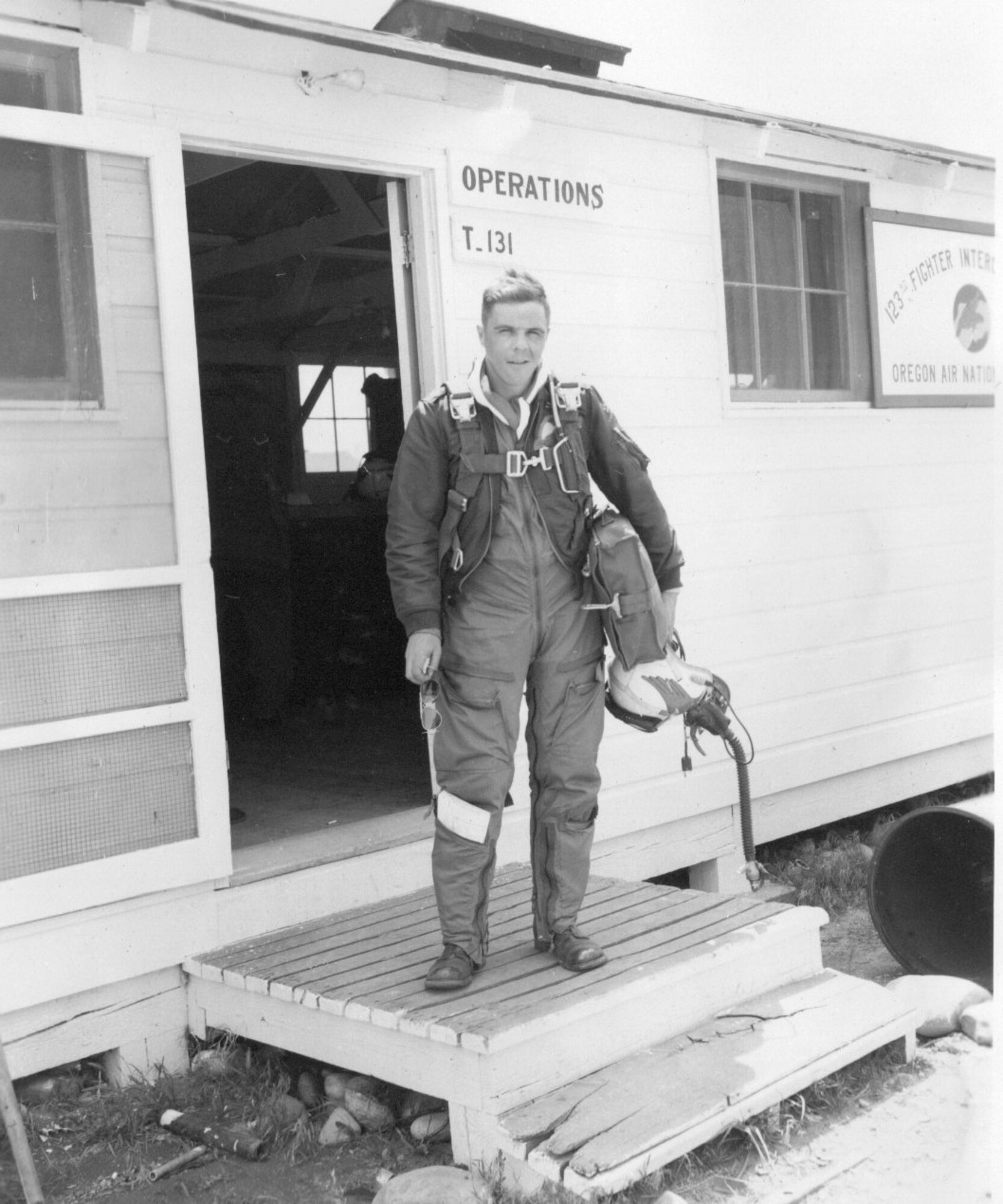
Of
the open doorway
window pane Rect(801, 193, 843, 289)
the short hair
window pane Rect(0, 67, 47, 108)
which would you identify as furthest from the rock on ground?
window pane Rect(801, 193, 843, 289)

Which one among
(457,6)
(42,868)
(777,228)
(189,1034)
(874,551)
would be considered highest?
(457,6)

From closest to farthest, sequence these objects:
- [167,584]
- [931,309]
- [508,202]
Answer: [167,584]
[508,202]
[931,309]

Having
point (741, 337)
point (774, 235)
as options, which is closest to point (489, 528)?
point (741, 337)

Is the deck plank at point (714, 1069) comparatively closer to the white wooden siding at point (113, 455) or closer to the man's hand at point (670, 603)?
the man's hand at point (670, 603)

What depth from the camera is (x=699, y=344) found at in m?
5.62

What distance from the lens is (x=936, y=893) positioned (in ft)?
16.3

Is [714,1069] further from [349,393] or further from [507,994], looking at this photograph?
[349,393]

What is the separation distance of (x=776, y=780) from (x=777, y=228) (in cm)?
248

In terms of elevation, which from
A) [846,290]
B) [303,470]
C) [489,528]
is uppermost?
[846,290]

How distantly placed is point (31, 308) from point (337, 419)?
6.24m

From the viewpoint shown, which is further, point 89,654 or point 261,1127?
point 89,654

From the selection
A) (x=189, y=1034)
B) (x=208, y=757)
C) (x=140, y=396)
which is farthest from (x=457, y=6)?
(x=189, y=1034)

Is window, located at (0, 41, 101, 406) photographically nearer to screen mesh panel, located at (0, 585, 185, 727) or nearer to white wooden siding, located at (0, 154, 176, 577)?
white wooden siding, located at (0, 154, 176, 577)

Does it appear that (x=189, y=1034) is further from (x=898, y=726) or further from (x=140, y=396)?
(x=898, y=726)
